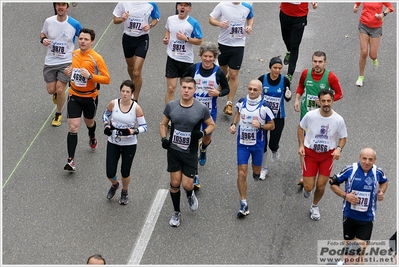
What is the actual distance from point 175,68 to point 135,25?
3.02 feet

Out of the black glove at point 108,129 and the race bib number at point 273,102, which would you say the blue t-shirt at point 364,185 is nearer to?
the race bib number at point 273,102

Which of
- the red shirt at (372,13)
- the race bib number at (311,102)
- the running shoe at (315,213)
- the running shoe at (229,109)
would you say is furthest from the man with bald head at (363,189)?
the red shirt at (372,13)

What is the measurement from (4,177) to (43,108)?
6.06 feet

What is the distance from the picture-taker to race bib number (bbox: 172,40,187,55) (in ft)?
41.0

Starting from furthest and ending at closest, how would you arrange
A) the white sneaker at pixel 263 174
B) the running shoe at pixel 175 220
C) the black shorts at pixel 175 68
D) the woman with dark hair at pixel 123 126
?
the black shorts at pixel 175 68 < the white sneaker at pixel 263 174 < the running shoe at pixel 175 220 < the woman with dark hair at pixel 123 126

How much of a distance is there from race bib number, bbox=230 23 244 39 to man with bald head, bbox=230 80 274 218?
2.31m

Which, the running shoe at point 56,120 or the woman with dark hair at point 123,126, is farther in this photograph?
the running shoe at point 56,120

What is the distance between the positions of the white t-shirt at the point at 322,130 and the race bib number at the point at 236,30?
276cm

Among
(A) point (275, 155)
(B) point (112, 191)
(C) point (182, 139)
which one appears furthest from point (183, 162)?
(A) point (275, 155)

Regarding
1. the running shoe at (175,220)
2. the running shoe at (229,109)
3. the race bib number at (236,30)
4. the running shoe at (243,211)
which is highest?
the race bib number at (236,30)

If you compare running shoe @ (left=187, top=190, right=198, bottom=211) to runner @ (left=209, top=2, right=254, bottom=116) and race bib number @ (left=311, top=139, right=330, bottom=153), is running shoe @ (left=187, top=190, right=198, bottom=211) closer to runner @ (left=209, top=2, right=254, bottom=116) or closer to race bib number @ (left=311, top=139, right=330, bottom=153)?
race bib number @ (left=311, top=139, right=330, bottom=153)

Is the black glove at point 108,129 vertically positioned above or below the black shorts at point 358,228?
above

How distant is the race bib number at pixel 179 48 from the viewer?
12484mm

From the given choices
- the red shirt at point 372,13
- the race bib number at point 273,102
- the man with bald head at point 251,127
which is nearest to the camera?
the man with bald head at point 251,127
